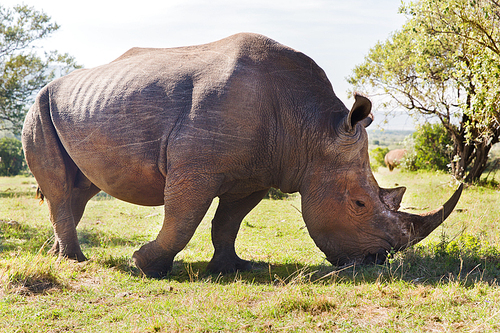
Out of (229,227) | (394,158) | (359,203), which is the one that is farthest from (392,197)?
(394,158)

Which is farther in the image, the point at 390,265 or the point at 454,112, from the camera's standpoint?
the point at 454,112

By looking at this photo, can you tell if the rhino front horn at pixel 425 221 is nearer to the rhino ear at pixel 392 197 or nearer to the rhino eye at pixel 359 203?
the rhino ear at pixel 392 197

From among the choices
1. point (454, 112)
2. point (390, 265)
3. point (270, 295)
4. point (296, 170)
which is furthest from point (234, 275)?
point (454, 112)

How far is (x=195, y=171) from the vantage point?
4859 mm

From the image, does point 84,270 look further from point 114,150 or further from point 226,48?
point 226,48

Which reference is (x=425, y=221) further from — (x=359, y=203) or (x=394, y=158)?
(x=394, y=158)

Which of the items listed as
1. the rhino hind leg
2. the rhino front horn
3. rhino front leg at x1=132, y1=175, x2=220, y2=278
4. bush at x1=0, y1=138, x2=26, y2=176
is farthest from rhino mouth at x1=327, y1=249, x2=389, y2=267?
bush at x1=0, y1=138, x2=26, y2=176

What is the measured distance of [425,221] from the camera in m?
5.00

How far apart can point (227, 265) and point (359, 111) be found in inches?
101

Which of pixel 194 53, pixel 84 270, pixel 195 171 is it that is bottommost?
pixel 84 270

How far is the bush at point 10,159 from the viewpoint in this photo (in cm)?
2386

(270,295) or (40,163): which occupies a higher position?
(40,163)

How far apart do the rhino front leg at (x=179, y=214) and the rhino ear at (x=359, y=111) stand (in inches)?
62.3

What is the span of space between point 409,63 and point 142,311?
551 inches
